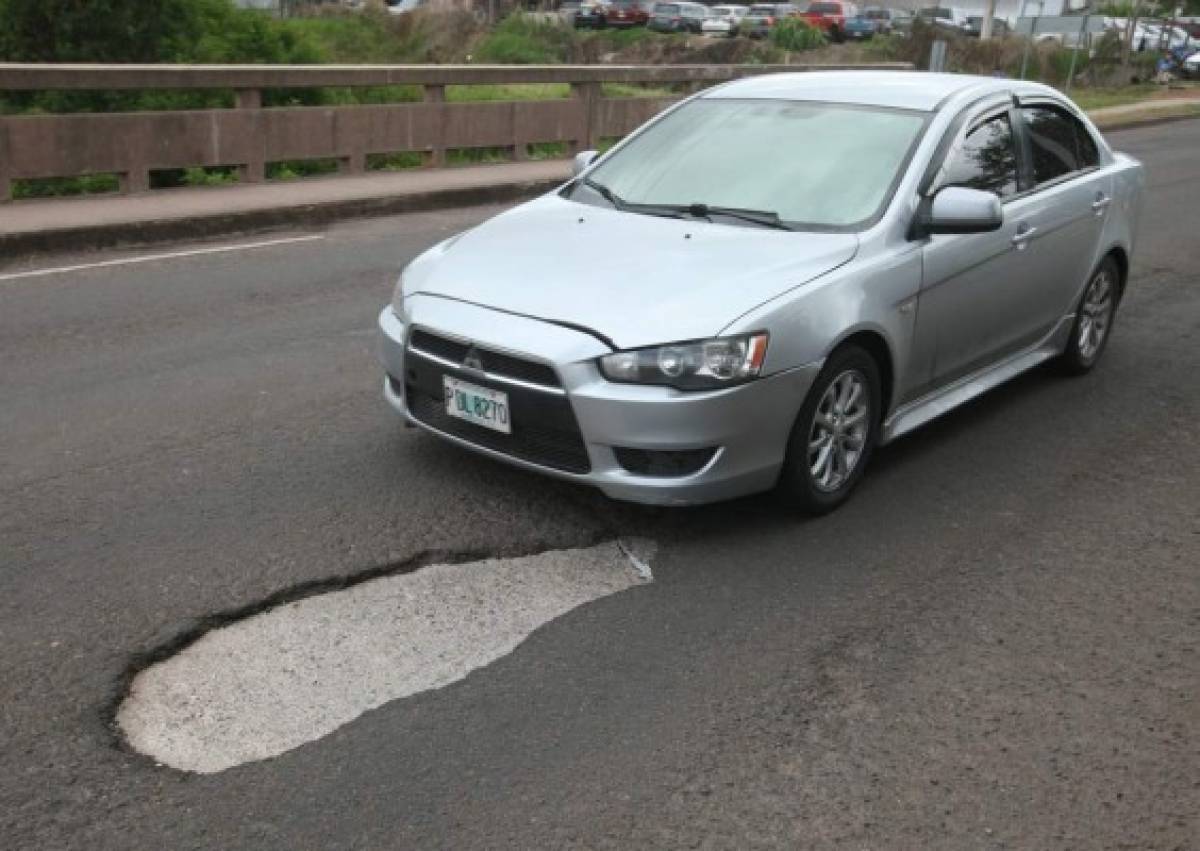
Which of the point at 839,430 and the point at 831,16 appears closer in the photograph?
the point at 839,430

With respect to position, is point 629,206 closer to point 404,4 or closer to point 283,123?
point 283,123

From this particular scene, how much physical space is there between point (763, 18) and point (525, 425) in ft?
182

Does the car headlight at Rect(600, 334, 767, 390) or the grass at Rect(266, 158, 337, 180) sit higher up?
the car headlight at Rect(600, 334, 767, 390)

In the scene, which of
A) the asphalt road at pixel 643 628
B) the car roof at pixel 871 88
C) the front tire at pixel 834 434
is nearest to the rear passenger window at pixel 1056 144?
the car roof at pixel 871 88

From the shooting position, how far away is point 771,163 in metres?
5.73

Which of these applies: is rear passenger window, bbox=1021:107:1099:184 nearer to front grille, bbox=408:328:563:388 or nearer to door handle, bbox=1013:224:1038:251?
door handle, bbox=1013:224:1038:251

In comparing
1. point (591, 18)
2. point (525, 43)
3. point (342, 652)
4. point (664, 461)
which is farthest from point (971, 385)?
point (591, 18)

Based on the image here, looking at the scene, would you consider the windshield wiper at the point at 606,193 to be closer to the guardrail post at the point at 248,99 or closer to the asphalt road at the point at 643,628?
the asphalt road at the point at 643,628

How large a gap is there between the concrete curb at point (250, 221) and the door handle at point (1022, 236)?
752cm

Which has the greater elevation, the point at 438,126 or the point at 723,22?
the point at 723,22

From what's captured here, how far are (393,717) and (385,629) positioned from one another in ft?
1.75

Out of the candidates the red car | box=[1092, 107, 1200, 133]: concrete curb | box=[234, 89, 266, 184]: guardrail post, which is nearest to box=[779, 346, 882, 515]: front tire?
box=[234, 89, 266, 184]: guardrail post

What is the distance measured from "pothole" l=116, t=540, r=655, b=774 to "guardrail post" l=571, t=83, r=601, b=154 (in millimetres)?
12670

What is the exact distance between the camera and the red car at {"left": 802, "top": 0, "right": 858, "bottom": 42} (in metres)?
57.2
